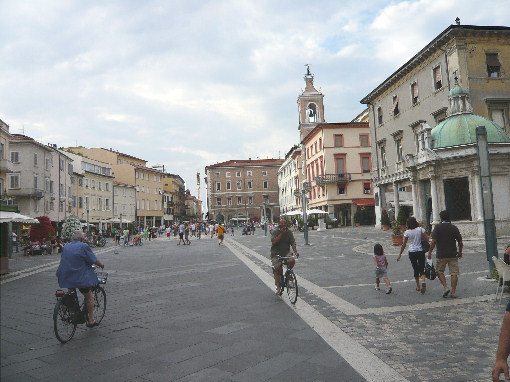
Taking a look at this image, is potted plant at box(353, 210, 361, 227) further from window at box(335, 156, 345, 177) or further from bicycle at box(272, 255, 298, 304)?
bicycle at box(272, 255, 298, 304)

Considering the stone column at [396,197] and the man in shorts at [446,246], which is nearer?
the man in shorts at [446,246]

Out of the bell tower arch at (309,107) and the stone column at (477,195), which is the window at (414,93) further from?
the bell tower arch at (309,107)

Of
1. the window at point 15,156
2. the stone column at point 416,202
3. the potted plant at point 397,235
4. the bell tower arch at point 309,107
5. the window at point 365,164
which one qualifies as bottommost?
the potted plant at point 397,235

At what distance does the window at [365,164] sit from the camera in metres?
51.1

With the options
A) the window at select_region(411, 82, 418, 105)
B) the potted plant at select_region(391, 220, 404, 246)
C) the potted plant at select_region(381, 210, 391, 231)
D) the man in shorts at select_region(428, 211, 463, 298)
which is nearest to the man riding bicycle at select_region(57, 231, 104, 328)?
the man in shorts at select_region(428, 211, 463, 298)

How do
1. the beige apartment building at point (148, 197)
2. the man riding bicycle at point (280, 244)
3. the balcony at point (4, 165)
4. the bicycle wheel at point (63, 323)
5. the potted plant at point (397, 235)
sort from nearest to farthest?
the bicycle wheel at point (63, 323) → the man riding bicycle at point (280, 244) → the potted plant at point (397, 235) → the balcony at point (4, 165) → the beige apartment building at point (148, 197)

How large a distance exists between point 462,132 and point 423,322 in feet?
56.3

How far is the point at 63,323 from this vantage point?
5762 mm

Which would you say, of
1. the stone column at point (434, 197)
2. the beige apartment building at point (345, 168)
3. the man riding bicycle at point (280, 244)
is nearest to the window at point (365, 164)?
the beige apartment building at point (345, 168)

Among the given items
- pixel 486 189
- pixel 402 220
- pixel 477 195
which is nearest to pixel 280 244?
pixel 486 189

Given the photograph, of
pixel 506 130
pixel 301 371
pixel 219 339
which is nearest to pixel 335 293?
pixel 219 339

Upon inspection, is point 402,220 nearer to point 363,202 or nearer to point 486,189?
point 486,189

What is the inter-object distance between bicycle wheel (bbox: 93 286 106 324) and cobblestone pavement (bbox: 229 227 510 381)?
147 inches

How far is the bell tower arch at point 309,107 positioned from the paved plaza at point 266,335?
177ft
